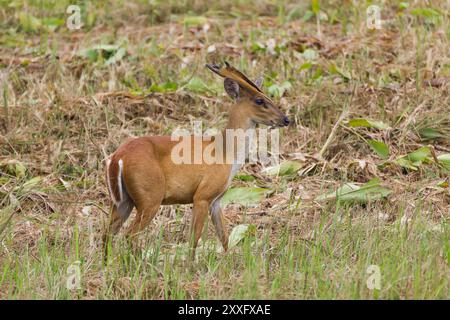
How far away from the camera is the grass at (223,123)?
6.67m

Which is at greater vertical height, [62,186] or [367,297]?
[367,297]

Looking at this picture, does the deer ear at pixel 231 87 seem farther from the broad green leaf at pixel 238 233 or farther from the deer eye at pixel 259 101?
the broad green leaf at pixel 238 233

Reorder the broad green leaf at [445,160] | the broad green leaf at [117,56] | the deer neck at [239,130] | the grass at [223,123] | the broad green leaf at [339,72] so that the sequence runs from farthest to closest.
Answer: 1. the broad green leaf at [117,56]
2. the broad green leaf at [339,72]
3. the broad green leaf at [445,160]
4. the deer neck at [239,130]
5. the grass at [223,123]

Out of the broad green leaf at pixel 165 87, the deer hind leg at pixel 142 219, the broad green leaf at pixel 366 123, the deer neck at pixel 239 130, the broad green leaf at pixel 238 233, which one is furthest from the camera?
the broad green leaf at pixel 165 87

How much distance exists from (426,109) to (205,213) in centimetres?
350

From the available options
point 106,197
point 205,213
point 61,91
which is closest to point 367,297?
point 205,213

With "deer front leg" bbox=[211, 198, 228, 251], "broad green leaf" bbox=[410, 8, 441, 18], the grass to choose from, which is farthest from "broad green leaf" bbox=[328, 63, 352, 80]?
"deer front leg" bbox=[211, 198, 228, 251]

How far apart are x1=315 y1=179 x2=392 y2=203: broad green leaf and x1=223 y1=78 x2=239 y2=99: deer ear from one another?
3.98 feet

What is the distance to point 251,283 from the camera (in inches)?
243

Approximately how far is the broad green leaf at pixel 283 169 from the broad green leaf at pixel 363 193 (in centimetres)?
77

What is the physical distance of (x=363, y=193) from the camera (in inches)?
336

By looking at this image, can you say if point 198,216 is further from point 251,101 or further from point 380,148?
point 380,148

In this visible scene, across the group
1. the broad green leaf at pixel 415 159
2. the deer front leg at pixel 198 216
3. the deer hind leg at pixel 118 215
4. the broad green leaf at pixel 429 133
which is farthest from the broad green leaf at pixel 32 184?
the broad green leaf at pixel 429 133
